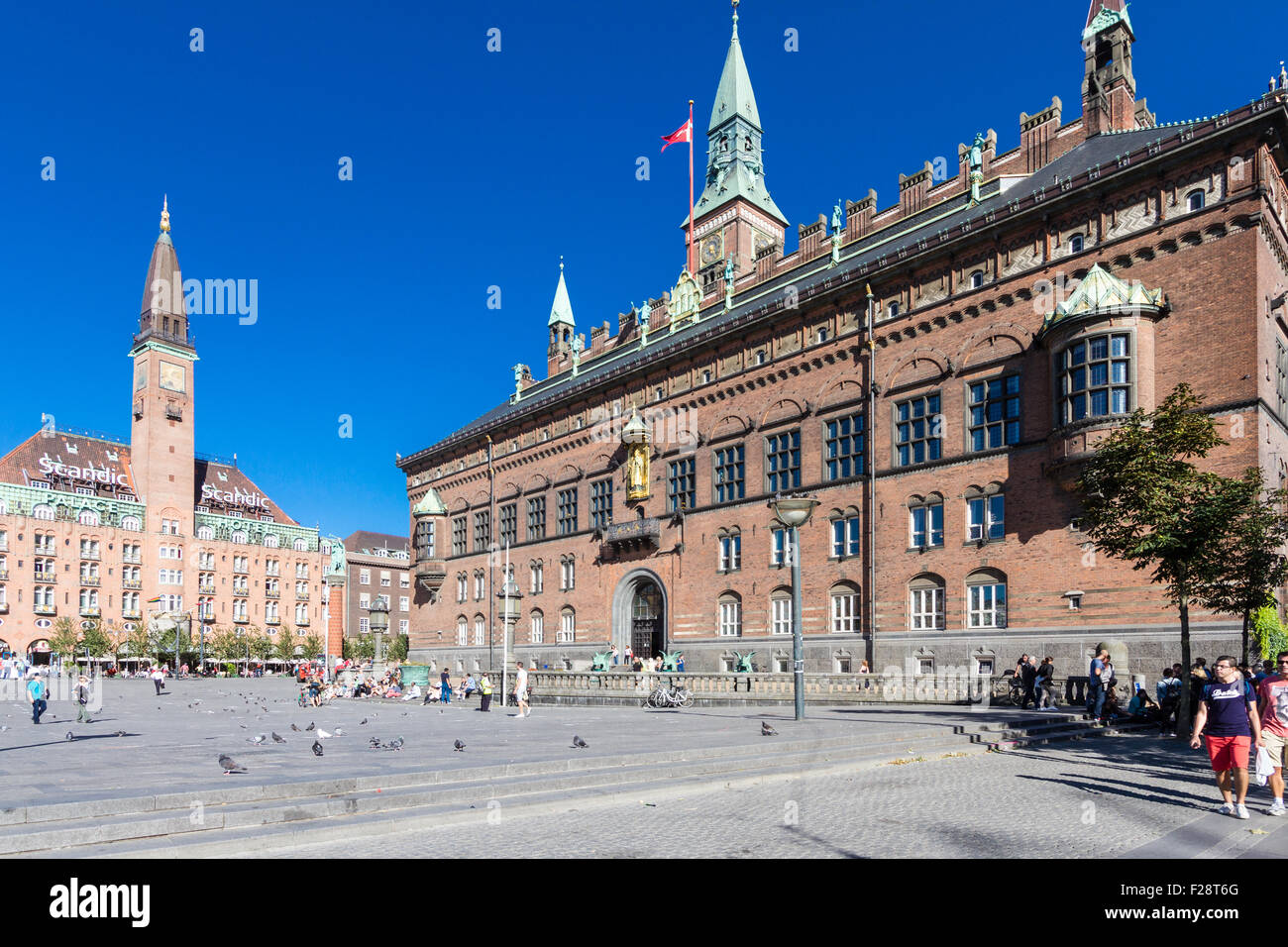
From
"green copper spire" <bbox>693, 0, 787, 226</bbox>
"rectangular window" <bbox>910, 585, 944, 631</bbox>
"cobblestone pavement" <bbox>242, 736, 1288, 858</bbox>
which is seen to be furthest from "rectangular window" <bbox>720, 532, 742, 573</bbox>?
"green copper spire" <bbox>693, 0, 787, 226</bbox>

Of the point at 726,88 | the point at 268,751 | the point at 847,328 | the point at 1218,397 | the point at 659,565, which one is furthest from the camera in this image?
the point at 726,88

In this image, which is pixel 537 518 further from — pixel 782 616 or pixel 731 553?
pixel 782 616

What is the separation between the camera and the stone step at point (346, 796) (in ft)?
31.2

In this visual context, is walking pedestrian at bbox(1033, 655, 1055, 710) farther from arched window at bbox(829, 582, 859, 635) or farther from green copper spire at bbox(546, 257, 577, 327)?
green copper spire at bbox(546, 257, 577, 327)

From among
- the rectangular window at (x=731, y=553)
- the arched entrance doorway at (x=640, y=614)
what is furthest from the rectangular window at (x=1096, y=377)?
the arched entrance doorway at (x=640, y=614)

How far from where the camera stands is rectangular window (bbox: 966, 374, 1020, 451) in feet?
109

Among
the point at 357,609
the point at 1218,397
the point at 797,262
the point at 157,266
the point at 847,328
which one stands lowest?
the point at 357,609

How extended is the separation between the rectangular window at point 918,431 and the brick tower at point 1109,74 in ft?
42.2

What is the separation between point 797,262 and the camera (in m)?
49.8

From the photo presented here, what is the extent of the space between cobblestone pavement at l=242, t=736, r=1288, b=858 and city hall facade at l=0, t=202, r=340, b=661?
318ft

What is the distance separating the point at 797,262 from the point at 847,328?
36.7ft
